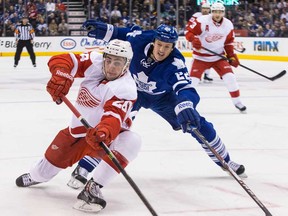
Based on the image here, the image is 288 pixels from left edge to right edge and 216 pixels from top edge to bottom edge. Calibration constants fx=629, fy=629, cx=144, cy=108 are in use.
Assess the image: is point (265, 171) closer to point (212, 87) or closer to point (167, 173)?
point (167, 173)

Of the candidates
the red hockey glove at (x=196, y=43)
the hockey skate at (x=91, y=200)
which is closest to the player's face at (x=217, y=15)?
the red hockey glove at (x=196, y=43)

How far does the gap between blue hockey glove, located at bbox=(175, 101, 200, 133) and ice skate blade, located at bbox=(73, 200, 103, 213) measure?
62cm

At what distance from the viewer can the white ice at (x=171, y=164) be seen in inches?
126

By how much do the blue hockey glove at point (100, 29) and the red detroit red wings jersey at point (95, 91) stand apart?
2.79 feet

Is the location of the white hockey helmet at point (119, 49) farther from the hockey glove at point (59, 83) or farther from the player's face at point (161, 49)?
the player's face at point (161, 49)

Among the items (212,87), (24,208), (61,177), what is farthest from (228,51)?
(24,208)

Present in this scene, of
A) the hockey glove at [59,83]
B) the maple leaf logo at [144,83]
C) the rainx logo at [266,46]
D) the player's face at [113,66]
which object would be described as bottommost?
the rainx logo at [266,46]

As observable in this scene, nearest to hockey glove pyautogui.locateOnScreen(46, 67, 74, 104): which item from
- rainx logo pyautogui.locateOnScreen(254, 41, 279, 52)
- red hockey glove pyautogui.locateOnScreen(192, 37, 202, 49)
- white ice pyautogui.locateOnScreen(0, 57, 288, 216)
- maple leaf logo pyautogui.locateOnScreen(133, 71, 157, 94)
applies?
white ice pyautogui.locateOnScreen(0, 57, 288, 216)

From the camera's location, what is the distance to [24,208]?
3.11 metres

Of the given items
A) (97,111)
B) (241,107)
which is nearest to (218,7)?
(241,107)

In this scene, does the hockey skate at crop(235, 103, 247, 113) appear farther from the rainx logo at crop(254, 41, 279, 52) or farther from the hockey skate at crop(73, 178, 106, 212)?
the rainx logo at crop(254, 41, 279, 52)

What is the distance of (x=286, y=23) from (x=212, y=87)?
6.30 m

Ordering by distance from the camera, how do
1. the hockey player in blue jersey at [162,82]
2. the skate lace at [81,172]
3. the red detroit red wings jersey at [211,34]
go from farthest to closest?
the red detroit red wings jersey at [211,34], the skate lace at [81,172], the hockey player in blue jersey at [162,82]

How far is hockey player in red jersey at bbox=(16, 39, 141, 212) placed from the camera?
2988 millimetres
